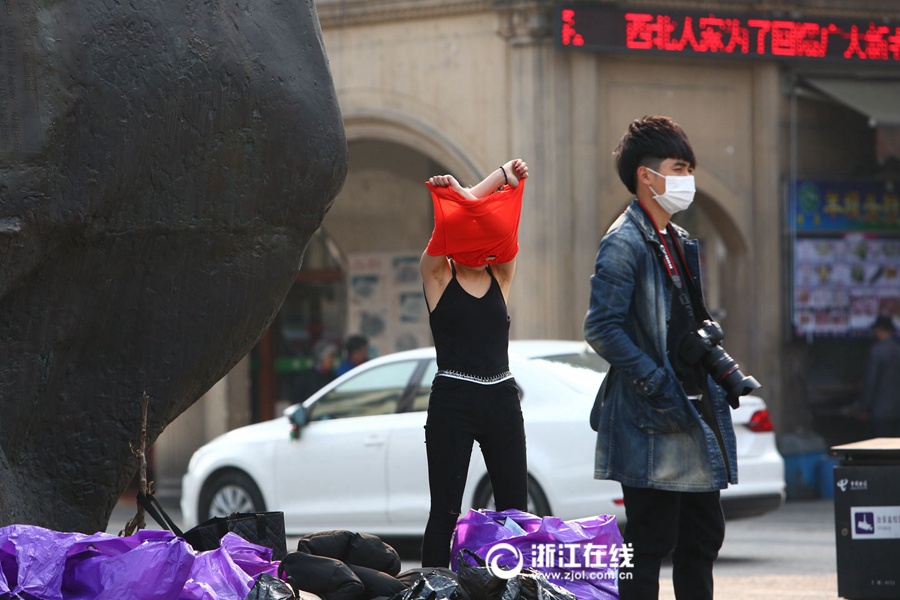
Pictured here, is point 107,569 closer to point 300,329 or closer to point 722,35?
point 722,35

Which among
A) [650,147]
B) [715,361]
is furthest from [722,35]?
[715,361]

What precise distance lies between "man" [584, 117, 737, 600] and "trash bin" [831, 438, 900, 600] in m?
1.32

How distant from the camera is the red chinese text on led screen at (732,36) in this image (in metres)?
15.0

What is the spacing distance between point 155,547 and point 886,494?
3462 mm

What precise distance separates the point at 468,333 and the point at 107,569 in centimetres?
156

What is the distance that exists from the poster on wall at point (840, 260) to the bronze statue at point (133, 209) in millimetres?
10742

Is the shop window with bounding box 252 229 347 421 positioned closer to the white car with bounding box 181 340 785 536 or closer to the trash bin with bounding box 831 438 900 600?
the white car with bounding box 181 340 785 536

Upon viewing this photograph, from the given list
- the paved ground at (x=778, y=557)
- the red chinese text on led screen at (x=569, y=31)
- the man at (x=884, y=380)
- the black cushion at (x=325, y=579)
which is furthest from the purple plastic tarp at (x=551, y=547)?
the man at (x=884, y=380)

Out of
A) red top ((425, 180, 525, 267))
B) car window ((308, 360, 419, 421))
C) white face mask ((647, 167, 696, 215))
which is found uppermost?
white face mask ((647, 167, 696, 215))

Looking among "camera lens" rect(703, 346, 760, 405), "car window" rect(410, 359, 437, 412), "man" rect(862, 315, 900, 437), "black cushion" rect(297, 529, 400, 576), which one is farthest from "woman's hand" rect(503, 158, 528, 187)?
"man" rect(862, 315, 900, 437)

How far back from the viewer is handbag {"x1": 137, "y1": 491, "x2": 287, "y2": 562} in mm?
5352

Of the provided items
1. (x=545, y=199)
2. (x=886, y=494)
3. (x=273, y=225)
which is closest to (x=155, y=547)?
(x=273, y=225)

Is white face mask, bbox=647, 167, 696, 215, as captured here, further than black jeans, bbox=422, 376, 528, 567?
Yes

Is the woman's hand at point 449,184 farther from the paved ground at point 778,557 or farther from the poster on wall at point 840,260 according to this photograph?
the poster on wall at point 840,260
